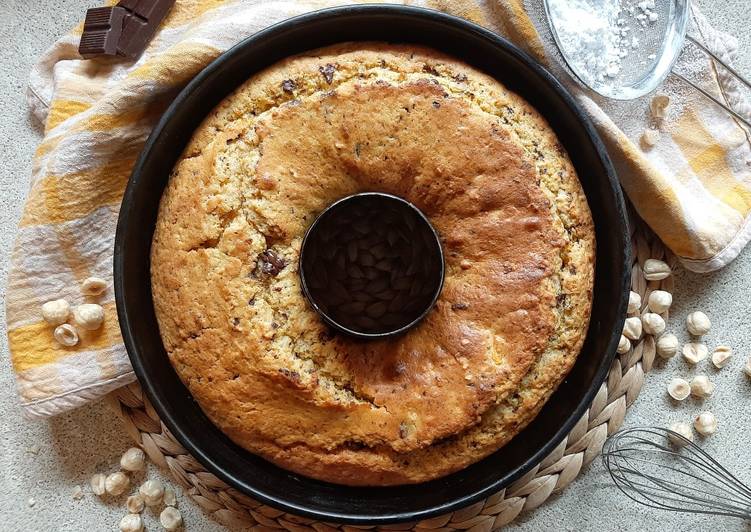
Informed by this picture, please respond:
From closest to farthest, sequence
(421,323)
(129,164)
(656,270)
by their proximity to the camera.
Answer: (421,323)
(129,164)
(656,270)

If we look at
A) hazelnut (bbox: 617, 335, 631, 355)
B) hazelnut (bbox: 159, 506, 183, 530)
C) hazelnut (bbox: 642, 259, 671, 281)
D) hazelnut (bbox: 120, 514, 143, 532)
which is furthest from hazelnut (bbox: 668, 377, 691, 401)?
hazelnut (bbox: 120, 514, 143, 532)

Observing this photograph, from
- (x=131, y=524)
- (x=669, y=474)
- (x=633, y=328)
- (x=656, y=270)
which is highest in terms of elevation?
(x=656, y=270)

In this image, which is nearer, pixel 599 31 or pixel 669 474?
pixel 599 31

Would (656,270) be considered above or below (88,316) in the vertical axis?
above

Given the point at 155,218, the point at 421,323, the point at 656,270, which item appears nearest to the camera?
the point at 421,323

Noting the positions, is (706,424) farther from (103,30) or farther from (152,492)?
(103,30)

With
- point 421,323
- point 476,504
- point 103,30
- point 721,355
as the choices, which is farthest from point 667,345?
point 103,30

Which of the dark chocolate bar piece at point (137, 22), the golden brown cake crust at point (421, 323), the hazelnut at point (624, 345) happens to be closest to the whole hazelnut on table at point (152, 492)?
the golden brown cake crust at point (421, 323)

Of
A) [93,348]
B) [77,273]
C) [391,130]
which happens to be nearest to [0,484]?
[93,348]
